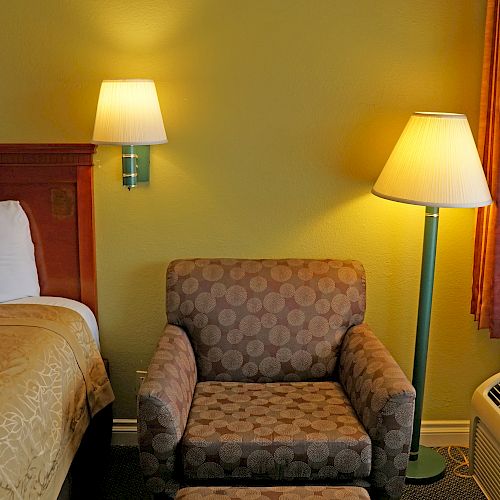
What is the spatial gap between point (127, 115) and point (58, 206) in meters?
0.52

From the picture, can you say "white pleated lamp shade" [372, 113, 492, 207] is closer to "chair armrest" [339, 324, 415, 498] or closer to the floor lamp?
the floor lamp

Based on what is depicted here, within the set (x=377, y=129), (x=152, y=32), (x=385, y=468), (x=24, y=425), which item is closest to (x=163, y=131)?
(x=152, y=32)

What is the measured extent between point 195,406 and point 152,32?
137 cm

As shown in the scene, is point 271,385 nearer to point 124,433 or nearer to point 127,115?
point 124,433

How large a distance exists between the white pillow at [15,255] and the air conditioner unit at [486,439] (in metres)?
1.71

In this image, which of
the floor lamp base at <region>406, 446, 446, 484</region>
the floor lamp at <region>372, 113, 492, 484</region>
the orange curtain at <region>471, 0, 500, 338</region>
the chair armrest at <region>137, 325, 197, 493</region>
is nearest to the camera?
the chair armrest at <region>137, 325, 197, 493</region>

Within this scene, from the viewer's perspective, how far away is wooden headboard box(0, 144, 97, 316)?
274cm

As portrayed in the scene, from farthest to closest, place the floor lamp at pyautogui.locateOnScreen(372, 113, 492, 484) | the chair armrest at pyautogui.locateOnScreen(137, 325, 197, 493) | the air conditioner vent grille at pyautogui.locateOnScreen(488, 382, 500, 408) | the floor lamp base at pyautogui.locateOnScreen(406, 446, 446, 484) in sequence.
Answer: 1. the floor lamp base at pyautogui.locateOnScreen(406, 446, 446, 484)
2. the air conditioner vent grille at pyautogui.locateOnScreen(488, 382, 500, 408)
3. the floor lamp at pyautogui.locateOnScreen(372, 113, 492, 484)
4. the chair armrest at pyautogui.locateOnScreen(137, 325, 197, 493)

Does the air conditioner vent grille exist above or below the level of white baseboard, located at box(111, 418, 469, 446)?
above

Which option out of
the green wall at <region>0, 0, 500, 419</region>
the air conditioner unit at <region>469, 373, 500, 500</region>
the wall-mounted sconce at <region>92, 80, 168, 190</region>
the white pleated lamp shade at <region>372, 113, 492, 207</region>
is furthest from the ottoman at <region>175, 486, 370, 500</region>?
the wall-mounted sconce at <region>92, 80, 168, 190</region>

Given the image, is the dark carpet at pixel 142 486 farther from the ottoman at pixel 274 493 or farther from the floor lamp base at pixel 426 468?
the ottoman at pixel 274 493

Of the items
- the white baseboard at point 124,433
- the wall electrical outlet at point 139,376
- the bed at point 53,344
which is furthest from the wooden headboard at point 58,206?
the white baseboard at point 124,433

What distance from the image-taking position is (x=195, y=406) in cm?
240

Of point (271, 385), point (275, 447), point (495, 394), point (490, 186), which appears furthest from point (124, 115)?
point (495, 394)
